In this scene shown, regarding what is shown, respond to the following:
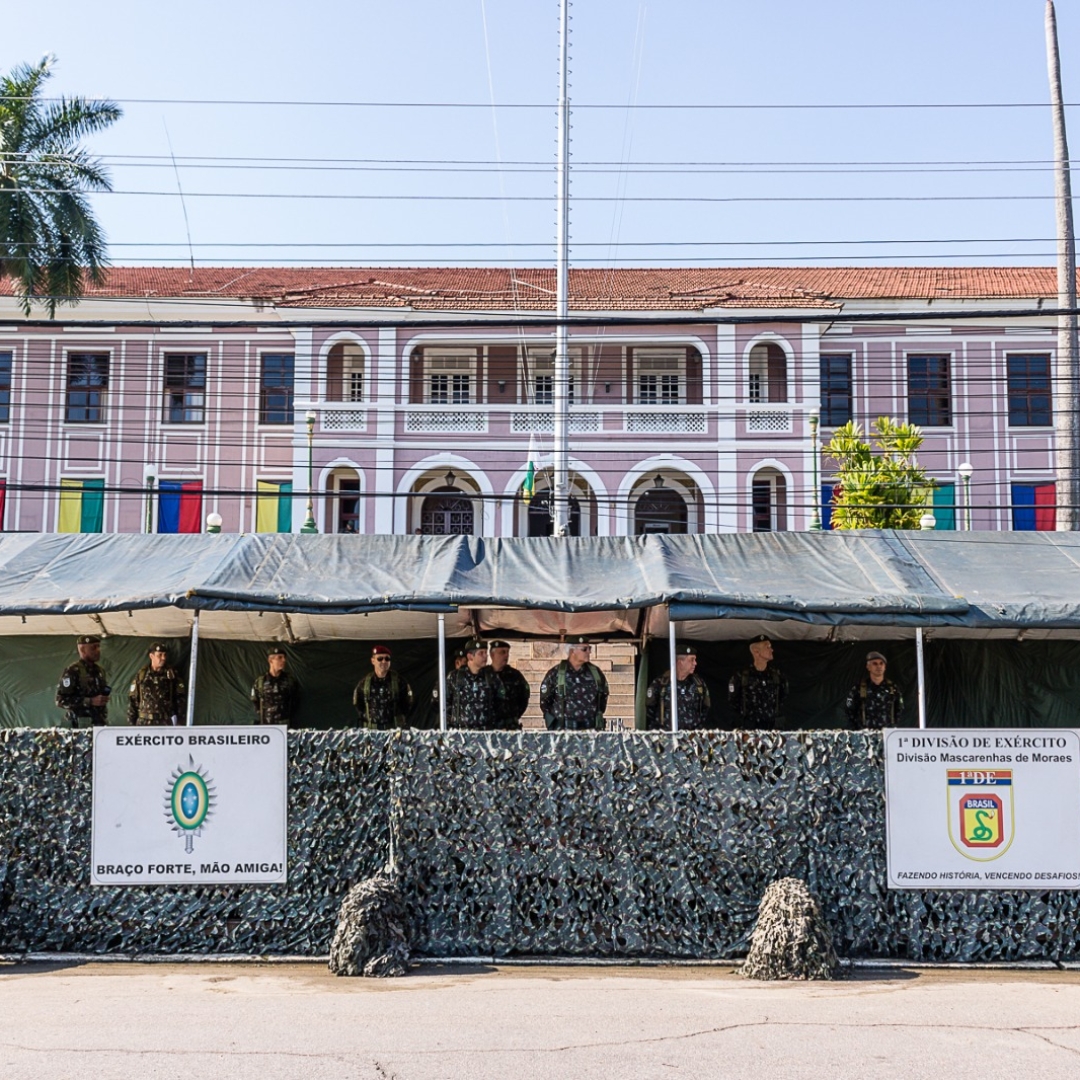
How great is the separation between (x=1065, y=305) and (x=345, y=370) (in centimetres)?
2155

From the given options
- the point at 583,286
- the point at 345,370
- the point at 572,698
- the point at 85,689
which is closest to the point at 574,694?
the point at 572,698

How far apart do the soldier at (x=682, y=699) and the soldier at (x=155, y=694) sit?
4919 millimetres

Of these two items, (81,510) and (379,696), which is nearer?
(379,696)

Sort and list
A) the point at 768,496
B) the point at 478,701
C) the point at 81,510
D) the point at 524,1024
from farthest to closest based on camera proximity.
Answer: the point at 81,510
the point at 768,496
the point at 478,701
the point at 524,1024

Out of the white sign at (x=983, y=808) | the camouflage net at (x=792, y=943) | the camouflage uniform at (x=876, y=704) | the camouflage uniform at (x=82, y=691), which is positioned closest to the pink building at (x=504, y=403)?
the camouflage uniform at (x=876, y=704)

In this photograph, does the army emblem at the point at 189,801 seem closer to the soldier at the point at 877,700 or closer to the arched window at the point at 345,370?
the soldier at the point at 877,700

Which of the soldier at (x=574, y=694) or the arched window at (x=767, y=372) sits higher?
the arched window at (x=767, y=372)

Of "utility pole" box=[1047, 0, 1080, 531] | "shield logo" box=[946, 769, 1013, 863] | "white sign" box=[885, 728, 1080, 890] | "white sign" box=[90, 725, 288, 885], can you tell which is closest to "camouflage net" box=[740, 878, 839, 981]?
"white sign" box=[885, 728, 1080, 890]

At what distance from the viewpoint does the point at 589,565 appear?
12.8 metres

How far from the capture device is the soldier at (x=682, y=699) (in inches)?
491

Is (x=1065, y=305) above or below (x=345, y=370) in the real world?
below

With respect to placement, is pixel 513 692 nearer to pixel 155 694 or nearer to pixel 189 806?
pixel 155 694

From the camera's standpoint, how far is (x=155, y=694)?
44.0 ft

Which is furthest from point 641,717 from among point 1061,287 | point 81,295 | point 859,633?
point 81,295
